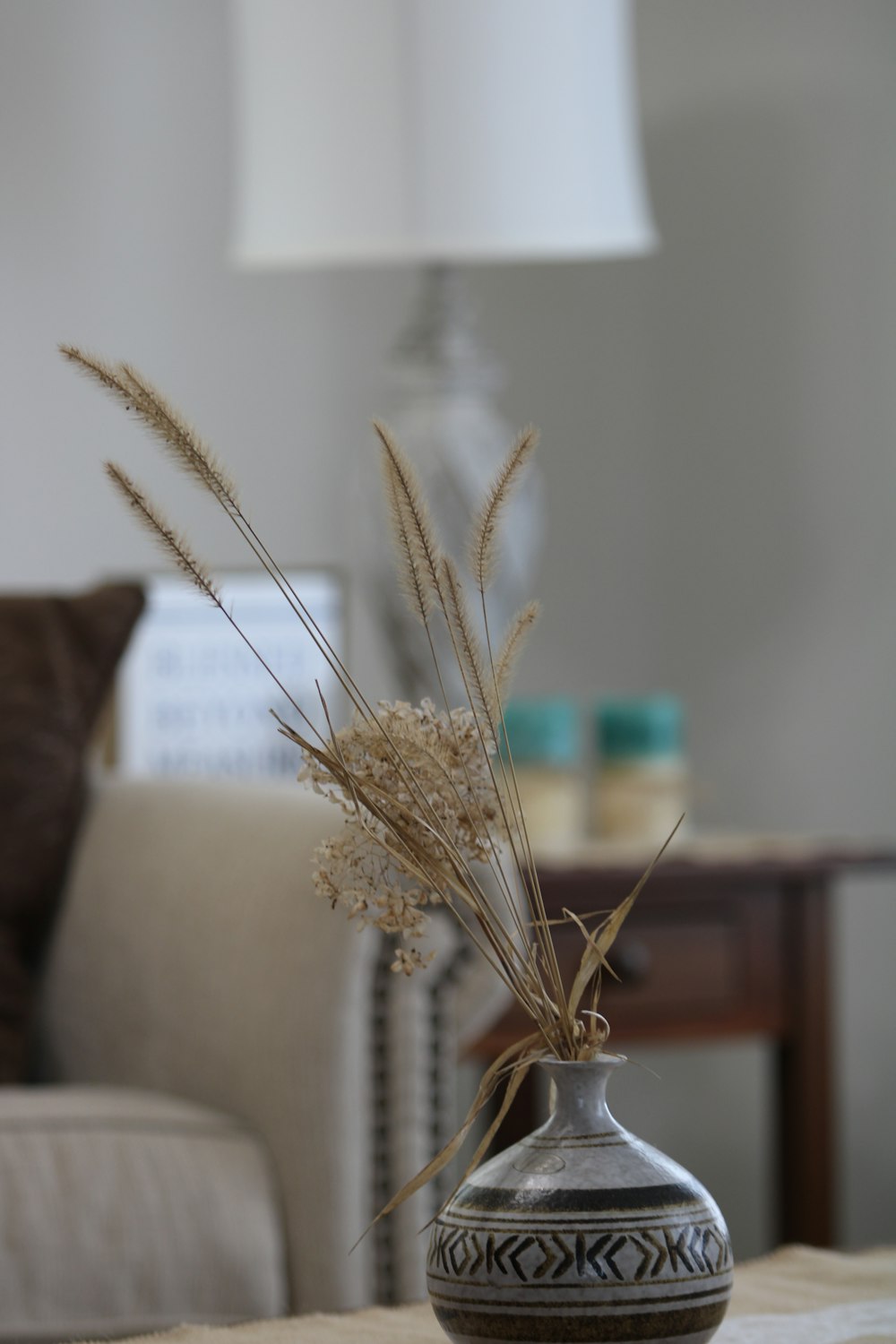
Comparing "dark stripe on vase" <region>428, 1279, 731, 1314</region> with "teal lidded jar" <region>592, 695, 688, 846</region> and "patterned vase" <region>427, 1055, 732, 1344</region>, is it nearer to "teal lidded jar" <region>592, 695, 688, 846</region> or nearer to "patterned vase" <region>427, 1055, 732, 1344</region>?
"patterned vase" <region>427, 1055, 732, 1344</region>

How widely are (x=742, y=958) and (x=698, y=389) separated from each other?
0.83 meters

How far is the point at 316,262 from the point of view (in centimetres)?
178

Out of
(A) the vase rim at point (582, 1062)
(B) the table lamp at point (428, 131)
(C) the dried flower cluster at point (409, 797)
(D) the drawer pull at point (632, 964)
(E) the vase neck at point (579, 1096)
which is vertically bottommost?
(D) the drawer pull at point (632, 964)

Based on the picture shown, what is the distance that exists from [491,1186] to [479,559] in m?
0.21

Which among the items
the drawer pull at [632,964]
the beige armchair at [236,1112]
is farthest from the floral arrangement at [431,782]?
the drawer pull at [632,964]

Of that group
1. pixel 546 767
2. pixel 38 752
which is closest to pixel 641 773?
pixel 546 767

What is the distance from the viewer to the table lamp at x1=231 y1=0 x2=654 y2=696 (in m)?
1.74

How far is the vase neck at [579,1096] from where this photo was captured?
0.62 m

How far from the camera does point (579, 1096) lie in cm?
62

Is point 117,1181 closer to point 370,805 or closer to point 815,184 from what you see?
point 370,805

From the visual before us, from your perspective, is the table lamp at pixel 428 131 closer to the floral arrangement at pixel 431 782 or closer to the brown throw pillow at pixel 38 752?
the brown throw pillow at pixel 38 752

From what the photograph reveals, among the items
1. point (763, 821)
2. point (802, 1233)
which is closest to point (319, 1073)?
point (802, 1233)

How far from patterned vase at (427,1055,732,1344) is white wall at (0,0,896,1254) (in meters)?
1.61

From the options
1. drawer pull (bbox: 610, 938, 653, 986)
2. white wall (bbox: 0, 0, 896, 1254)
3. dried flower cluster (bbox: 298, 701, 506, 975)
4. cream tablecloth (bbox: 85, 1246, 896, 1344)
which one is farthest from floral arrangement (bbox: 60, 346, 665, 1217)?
white wall (bbox: 0, 0, 896, 1254)
